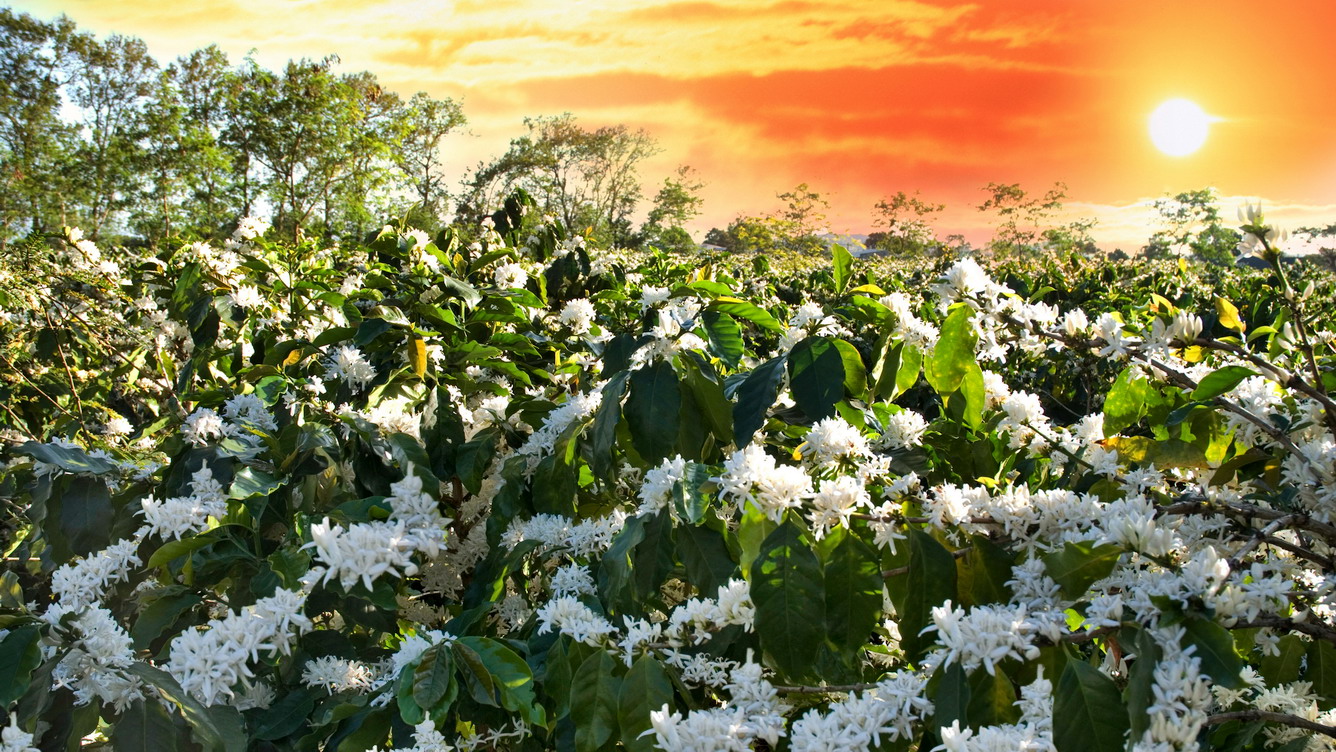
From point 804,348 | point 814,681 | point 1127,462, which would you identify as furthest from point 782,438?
point 814,681

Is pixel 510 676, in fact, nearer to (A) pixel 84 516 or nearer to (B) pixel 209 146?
(A) pixel 84 516

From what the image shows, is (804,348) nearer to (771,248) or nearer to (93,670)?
(93,670)

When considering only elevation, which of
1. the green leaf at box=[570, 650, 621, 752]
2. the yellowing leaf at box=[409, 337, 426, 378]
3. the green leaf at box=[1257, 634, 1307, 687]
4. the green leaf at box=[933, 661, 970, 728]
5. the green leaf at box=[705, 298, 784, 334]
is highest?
the green leaf at box=[705, 298, 784, 334]

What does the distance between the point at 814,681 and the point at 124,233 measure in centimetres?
3799

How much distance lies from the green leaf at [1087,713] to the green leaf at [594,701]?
1.68 ft

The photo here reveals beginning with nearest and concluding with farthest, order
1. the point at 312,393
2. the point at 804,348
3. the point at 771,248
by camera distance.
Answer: the point at 804,348, the point at 312,393, the point at 771,248

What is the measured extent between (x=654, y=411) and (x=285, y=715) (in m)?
0.93

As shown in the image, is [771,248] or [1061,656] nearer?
[1061,656]

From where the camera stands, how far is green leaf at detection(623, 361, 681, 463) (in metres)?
1.46

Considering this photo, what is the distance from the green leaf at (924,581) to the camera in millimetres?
1005

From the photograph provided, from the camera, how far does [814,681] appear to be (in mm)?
1115

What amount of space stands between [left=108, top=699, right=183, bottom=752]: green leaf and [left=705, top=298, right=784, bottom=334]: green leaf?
1169mm

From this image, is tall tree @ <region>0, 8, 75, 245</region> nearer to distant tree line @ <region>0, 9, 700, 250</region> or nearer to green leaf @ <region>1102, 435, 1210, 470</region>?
distant tree line @ <region>0, 9, 700, 250</region>

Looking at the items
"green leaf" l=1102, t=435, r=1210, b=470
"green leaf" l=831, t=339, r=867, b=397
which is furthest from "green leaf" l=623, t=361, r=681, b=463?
"green leaf" l=1102, t=435, r=1210, b=470
